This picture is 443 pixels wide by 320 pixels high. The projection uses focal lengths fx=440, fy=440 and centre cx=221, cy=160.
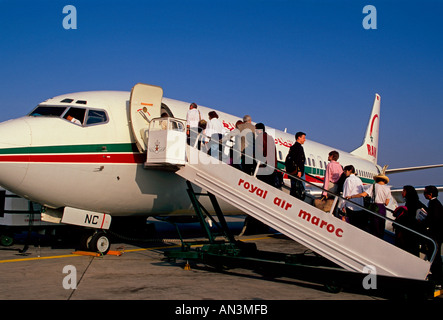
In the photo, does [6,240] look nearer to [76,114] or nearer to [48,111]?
[48,111]

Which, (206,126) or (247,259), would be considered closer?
(247,259)

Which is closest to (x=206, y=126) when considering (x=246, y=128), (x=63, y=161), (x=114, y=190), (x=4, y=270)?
(x=246, y=128)

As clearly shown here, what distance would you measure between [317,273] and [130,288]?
128 inches

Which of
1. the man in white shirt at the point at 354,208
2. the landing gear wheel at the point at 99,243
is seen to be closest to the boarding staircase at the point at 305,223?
the man in white shirt at the point at 354,208

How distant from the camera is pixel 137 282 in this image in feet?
26.6

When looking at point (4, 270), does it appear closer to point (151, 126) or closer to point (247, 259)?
point (151, 126)

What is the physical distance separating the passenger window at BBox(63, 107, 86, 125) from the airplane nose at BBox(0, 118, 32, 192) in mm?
1109

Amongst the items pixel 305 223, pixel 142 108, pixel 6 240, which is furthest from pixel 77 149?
pixel 305 223

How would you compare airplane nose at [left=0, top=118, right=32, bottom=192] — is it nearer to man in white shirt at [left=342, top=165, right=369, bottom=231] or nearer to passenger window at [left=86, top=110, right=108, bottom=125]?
passenger window at [left=86, top=110, right=108, bottom=125]

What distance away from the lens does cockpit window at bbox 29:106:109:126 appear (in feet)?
34.5

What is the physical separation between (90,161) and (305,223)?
5.15 metres

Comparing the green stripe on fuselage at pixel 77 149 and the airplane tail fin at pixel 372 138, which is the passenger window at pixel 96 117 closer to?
the green stripe on fuselage at pixel 77 149

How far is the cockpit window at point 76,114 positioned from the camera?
1051 centimetres
